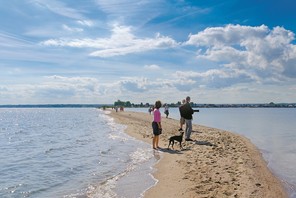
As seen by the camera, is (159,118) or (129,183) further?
(159,118)

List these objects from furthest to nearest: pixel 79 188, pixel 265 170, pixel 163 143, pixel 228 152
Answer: pixel 163 143 < pixel 228 152 < pixel 265 170 < pixel 79 188

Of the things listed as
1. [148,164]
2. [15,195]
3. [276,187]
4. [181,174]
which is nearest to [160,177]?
[181,174]

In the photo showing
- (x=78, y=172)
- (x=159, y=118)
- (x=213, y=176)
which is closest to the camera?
(x=213, y=176)

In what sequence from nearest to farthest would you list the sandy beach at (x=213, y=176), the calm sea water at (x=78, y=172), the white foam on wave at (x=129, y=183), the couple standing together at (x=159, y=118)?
the sandy beach at (x=213, y=176) → the white foam on wave at (x=129, y=183) → the calm sea water at (x=78, y=172) → the couple standing together at (x=159, y=118)

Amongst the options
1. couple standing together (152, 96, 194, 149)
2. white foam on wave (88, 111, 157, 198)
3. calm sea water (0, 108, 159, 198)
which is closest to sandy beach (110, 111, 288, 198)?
white foam on wave (88, 111, 157, 198)

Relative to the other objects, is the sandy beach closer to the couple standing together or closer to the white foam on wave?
the white foam on wave

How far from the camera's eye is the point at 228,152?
14578 millimetres

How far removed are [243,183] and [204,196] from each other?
1.71m

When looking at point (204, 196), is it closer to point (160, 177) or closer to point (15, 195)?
point (160, 177)

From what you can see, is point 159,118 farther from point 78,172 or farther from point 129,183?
point 129,183

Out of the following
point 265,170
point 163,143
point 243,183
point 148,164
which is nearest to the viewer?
point 243,183

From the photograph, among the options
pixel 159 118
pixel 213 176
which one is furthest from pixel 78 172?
pixel 159 118

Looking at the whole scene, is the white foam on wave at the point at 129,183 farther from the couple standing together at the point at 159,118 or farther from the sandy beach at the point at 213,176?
the couple standing together at the point at 159,118

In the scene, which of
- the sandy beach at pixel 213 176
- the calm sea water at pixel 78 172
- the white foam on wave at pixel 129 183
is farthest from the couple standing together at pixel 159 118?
the white foam on wave at pixel 129 183
